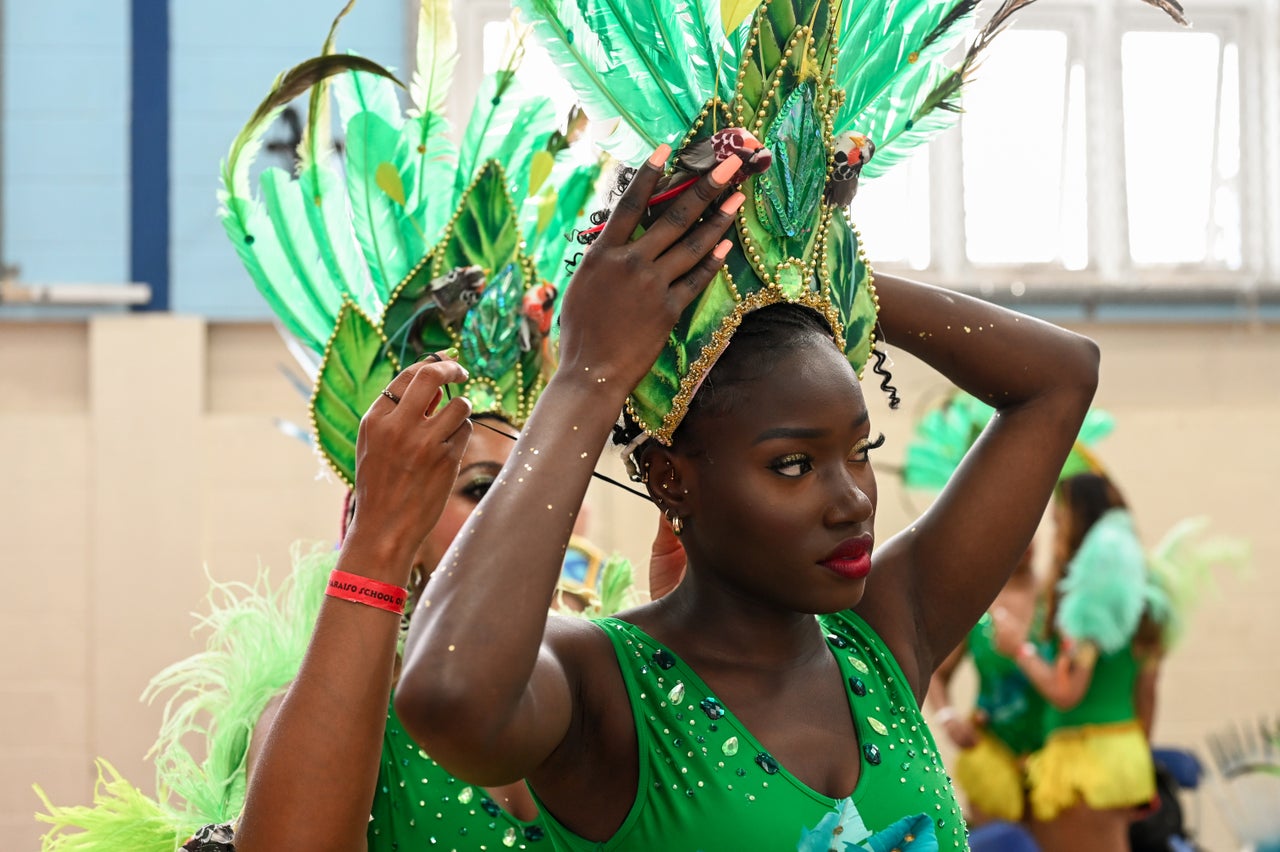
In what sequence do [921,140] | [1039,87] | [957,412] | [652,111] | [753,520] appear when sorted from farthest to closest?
[1039,87]
[957,412]
[921,140]
[652,111]
[753,520]

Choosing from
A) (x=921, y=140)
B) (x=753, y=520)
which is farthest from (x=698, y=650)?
(x=921, y=140)

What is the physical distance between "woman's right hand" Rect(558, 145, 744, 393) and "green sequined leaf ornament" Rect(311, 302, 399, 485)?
916 millimetres

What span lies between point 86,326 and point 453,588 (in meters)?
4.61

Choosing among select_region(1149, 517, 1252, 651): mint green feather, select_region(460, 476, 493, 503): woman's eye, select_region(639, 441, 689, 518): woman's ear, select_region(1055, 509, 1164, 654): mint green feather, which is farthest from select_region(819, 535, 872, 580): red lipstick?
select_region(1149, 517, 1252, 651): mint green feather

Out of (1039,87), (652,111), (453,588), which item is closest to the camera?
(453,588)

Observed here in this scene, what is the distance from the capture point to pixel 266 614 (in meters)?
2.13

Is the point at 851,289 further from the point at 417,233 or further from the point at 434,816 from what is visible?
Answer: the point at 417,233

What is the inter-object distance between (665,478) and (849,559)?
0.19m

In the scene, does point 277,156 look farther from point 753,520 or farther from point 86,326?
point 753,520

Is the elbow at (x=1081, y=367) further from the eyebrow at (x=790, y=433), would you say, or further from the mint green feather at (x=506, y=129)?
the mint green feather at (x=506, y=129)

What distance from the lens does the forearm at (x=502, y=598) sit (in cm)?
102

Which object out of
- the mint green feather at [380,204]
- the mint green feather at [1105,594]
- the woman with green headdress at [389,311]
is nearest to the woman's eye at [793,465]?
the woman with green headdress at [389,311]

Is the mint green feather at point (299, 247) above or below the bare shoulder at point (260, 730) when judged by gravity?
above

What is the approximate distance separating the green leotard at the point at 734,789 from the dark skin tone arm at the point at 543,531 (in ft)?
0.18
